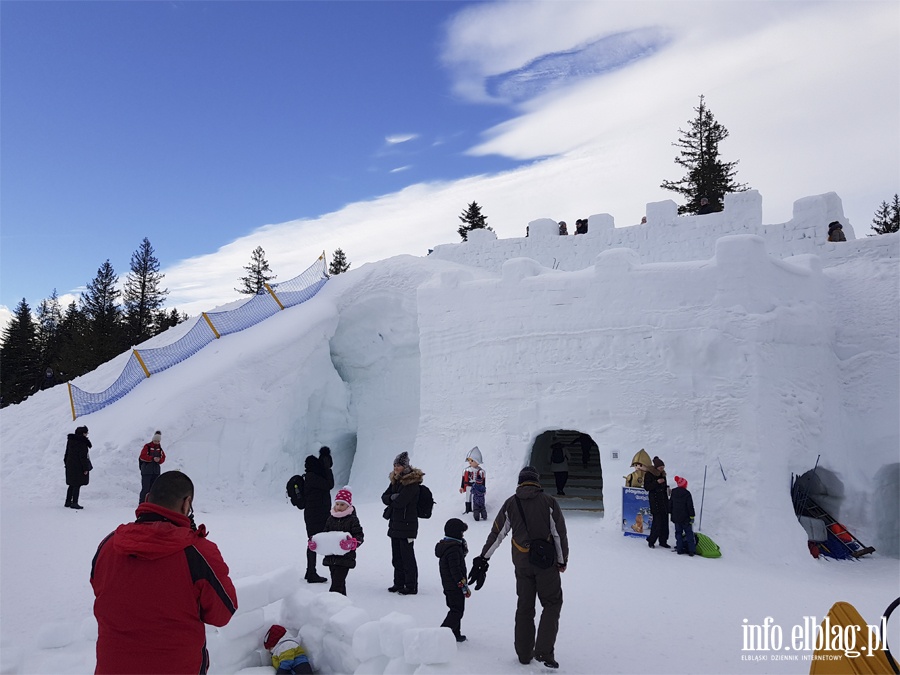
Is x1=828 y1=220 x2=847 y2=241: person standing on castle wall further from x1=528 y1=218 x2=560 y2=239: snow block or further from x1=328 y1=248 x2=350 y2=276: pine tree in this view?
x1=328 y1=248 x2=350 y2=276: pine tree

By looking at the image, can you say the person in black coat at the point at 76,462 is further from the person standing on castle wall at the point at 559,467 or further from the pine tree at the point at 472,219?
the pine tree at the point at 472,219

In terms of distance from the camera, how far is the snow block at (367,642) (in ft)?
→ 15.6

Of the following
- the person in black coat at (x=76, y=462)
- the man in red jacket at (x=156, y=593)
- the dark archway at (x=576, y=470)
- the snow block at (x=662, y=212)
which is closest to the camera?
the man in red jacket at (x=156, y=593)

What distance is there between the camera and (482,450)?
12.5 meters

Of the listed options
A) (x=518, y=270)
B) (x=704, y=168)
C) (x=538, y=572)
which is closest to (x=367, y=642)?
(x=538, y=572)

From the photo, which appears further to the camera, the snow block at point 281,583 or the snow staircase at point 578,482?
the snow staircase at point 578,482

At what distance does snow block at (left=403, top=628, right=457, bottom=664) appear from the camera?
4.46 metres

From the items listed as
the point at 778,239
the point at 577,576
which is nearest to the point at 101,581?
the point at 577,576

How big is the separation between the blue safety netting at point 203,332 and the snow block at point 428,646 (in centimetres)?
1278

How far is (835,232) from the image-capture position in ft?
46.3

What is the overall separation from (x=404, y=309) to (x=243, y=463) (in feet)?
19.1

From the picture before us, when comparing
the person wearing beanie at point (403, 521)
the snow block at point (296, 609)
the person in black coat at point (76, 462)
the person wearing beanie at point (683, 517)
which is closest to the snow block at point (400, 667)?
the snow block at point (296, 609)

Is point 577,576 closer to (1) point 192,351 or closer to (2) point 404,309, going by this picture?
(2) point 404,309

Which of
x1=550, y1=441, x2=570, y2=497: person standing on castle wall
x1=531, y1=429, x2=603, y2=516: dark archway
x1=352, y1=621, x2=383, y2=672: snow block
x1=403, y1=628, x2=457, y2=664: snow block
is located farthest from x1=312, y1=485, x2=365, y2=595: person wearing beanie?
x1=550, y1=441, x2=570, y2=497: person standing on castle wall
